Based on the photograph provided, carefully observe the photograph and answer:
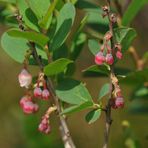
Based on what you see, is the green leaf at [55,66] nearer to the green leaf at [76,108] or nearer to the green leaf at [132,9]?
the green leaf at [76,108]

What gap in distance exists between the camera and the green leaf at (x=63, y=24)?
1.32m

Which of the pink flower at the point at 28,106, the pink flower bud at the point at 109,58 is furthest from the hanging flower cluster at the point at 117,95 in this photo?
the pink flower at the point at 28,106

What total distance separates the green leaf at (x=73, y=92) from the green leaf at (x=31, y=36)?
0.42 ft

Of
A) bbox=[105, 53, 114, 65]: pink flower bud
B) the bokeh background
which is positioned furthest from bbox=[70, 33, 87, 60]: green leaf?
the bokeh background

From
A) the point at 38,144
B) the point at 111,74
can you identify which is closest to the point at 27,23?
the point at 111,74

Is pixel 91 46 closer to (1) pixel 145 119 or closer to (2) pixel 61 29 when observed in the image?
(2) pixel 61 29

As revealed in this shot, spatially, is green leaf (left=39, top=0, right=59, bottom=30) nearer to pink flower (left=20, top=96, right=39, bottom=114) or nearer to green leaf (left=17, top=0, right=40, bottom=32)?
green leaf (left=17, top=0, right=40, bottom=32)

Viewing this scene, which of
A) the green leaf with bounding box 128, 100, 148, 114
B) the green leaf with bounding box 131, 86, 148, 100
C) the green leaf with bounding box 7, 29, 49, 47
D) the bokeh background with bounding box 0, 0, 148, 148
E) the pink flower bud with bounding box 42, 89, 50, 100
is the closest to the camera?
the green leaf with bounding box 7, 29, 49, 47

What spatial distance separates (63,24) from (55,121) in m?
1.91

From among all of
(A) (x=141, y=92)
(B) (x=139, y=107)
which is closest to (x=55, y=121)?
(B) (x=139, y=107)

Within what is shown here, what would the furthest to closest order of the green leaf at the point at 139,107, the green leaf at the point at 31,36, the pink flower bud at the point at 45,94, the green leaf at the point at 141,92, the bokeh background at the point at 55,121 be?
1. the bokeh background at the point at 55,121
2. the green leaf at the point at 139,107
3. the green leaf at the point at 141,92
4. the pink flower bud at the point at 45,94
5. the green leaf at the point at 31,36

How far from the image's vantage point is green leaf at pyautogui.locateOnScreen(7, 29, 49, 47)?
1191mm

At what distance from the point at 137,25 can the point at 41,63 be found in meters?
1.80

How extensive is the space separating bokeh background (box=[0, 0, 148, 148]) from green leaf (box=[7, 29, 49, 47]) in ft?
4.15
